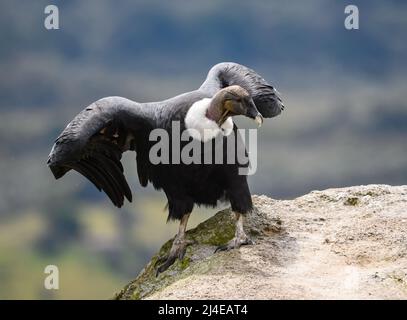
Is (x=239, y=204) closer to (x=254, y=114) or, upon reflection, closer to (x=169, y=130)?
(x=254, y=114)

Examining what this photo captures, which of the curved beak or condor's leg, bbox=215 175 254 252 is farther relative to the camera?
condor's leg, bbox=215 175 254 252

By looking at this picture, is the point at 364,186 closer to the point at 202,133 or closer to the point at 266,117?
the point at 266,117

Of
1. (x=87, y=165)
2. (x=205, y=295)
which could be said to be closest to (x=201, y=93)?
(x=87, y=165)

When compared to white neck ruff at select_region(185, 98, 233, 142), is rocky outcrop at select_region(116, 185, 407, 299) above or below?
below

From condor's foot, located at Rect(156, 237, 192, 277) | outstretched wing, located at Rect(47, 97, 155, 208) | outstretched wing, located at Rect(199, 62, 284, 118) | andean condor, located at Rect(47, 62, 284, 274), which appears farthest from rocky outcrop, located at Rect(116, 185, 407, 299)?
outstretched wing, located at Rect(199, 62, 284, 118)

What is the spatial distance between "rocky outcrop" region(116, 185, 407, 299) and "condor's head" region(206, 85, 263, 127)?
64.4 inches

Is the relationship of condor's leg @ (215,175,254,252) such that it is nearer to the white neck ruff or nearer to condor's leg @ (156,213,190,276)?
condor's leg @ (156,213,190,276)

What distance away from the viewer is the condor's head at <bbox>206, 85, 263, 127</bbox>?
11.7 meters

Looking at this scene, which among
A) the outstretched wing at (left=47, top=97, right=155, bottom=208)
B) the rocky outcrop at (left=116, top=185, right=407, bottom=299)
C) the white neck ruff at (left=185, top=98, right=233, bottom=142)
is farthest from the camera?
the outstretched wing at (left=47, top=97, right=155, bottom=208)

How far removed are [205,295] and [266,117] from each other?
3.21 metres

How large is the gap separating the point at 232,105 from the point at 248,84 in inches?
49.8

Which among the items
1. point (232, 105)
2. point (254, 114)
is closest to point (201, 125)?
point (232, 105)

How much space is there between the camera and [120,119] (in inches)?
479

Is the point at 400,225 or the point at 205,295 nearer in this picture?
the point at 205,295
